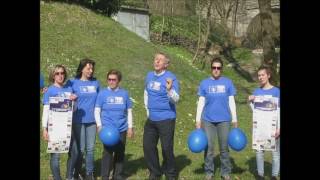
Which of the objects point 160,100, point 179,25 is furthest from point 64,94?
point 179,25

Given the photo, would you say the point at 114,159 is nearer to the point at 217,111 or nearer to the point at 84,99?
the point at 84,99

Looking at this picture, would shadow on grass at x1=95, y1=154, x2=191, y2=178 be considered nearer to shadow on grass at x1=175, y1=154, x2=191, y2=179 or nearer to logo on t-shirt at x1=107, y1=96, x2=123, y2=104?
shadow on grass at x1=175, y1=154, x2=191, y2=179

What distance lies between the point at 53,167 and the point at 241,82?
19.0 m

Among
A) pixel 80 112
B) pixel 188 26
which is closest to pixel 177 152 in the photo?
pixel 80 112

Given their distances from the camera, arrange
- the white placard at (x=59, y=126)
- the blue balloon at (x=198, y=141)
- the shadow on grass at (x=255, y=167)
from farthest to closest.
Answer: the shadow on grass at (x=255, y=167) < the blue balloon at (x=198, y=141) < the white placard at (x=59, y=126)

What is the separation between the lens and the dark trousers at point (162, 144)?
820cm

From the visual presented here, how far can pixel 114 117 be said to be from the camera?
817 centimetres

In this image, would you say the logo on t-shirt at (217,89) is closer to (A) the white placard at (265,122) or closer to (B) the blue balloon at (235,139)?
(A) the white placard at (265,122)

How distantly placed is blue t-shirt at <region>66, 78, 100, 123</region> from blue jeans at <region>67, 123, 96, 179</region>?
12 cm

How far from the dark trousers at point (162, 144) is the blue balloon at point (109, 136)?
569 millimetres

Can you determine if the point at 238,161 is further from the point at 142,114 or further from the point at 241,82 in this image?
the point at 241,82

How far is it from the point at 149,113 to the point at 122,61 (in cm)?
802

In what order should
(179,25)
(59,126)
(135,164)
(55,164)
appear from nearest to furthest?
1. (59,126)
2. (55,164)
3. (135,164)
4. (179,25)

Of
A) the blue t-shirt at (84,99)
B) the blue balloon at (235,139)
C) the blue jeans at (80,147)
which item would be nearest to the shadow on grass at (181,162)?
the blue balloon at (235,139)
